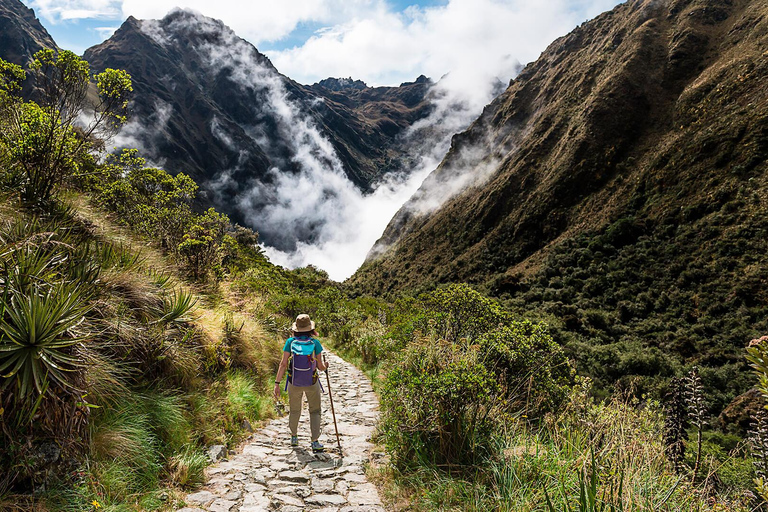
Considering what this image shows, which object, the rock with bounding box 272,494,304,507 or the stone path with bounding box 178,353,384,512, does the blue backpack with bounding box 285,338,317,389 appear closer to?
the stone path with bounding box 178,353,384,512

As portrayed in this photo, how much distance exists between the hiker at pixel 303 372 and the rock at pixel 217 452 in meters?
0.99

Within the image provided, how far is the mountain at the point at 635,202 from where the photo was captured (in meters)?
33.8

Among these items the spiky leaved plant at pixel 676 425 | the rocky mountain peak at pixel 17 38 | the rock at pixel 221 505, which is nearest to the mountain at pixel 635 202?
the spiky leaved plant at pixel 676 425

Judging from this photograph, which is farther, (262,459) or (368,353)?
(368,353)

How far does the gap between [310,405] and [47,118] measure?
6.33 meters

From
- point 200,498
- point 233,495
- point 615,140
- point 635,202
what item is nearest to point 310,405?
point 233,495

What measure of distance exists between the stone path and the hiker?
367 millimetres

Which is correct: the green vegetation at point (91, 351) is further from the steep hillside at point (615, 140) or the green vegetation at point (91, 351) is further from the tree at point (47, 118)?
the steep hillside at point (615, 140)

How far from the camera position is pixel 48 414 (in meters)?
2.75

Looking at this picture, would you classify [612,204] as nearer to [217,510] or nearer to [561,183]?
[561,183]

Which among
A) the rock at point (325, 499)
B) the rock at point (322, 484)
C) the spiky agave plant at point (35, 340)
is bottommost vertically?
the rock at point (322, 484)

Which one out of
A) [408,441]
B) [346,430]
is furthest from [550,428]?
[346,430]

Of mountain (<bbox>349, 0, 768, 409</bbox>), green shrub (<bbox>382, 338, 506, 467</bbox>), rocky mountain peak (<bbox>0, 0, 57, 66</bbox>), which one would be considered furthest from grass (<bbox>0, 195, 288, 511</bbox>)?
rocky mountain peak (<bbox>0, 0, 57, 66</bbox>)

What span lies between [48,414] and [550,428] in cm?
482
